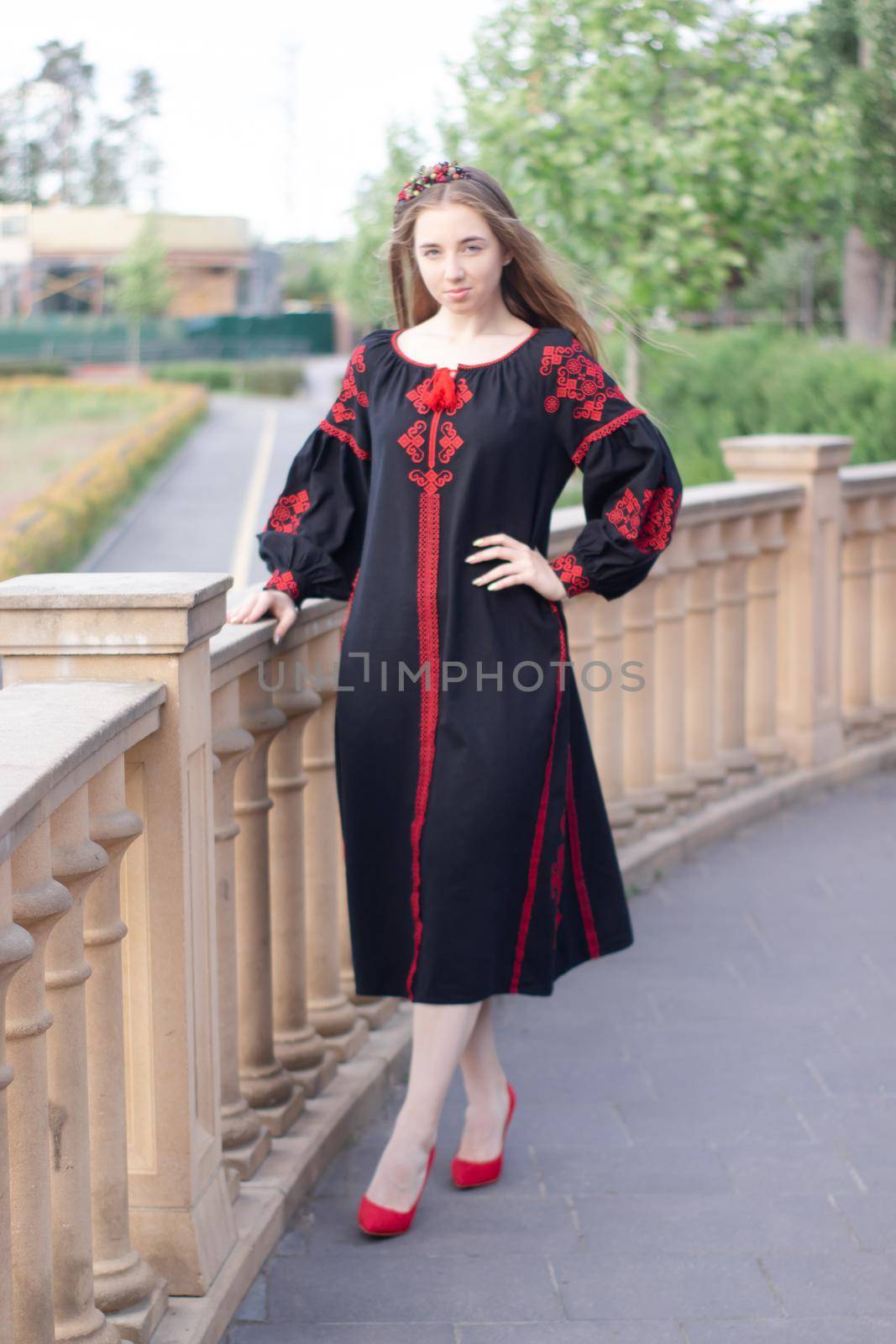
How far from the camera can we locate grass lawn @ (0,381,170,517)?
28797mm

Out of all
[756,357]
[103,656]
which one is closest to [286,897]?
[103,656]

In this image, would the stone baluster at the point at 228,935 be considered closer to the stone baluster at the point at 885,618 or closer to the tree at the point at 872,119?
the stone baluster at the point at 885,618

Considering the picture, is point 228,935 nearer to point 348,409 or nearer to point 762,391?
point 348,409

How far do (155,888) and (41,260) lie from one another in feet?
262

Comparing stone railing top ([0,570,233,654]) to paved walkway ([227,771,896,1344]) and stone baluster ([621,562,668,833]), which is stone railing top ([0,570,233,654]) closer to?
paved walkway ([227,771,896,1344])

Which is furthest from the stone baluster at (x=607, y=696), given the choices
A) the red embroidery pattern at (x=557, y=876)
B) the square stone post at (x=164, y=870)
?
the square stone post at (x=164, y=870)

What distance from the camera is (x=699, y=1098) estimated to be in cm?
362

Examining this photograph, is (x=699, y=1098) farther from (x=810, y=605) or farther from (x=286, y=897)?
(x=810, y=605)

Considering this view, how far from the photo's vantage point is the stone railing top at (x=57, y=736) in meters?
1.82

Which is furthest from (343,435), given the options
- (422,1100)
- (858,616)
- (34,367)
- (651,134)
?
(34,367)

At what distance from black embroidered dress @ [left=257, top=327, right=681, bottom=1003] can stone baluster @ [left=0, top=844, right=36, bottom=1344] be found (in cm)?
112

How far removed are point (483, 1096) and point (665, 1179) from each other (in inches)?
14.7

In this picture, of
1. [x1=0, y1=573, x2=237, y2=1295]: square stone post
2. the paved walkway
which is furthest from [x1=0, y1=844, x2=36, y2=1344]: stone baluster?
the paved walkway

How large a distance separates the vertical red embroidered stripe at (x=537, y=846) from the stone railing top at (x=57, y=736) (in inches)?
34.1
